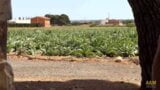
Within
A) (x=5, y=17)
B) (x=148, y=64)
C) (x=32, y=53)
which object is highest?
(x=5, y=17)

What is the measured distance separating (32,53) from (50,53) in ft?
2.37

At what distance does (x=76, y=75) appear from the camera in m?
10.6

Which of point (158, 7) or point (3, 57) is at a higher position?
point (158, 7)

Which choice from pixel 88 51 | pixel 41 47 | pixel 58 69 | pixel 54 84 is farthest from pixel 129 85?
pixel 41 47

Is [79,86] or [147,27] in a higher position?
[147,27]

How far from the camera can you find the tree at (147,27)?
6.45 m

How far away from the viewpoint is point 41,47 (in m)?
18.8

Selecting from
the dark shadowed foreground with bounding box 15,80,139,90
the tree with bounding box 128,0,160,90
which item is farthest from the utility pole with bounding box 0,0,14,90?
the dark shadowed foreground with bounding box 15,80,139,90

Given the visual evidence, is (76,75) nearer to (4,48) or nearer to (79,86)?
(79,86)

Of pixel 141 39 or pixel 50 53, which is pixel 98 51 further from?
pixel 141 39

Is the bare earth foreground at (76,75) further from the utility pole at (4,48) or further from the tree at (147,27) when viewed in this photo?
the utility pole at (4,48)

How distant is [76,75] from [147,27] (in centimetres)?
417

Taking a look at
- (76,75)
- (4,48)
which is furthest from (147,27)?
(76,75)

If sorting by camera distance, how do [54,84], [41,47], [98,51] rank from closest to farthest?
[54,84]
[98,51]
[41,47]
